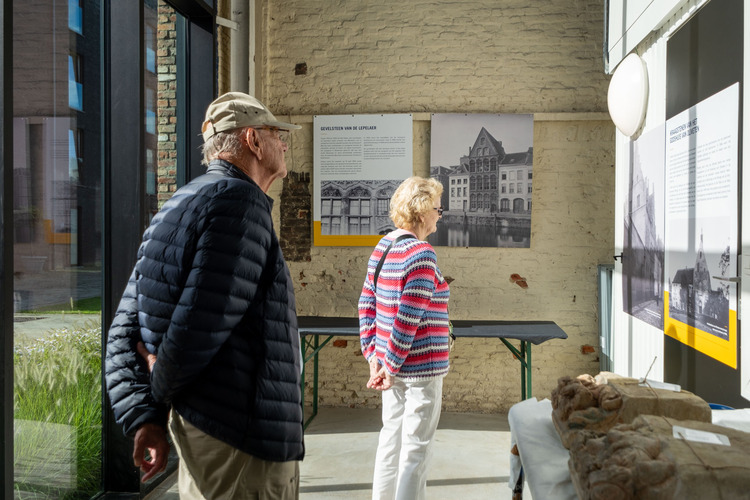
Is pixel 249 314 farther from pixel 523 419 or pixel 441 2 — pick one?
pixel 441 2

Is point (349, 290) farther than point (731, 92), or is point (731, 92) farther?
point (349, 290)

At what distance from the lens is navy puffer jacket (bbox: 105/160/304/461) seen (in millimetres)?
1354

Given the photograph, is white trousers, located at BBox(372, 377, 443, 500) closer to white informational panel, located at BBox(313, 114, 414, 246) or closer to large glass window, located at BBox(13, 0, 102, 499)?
large glass window, located at BBox(13, 0, 102, 499)

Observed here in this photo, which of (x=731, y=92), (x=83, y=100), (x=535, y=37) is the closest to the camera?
(x=731, y=92)

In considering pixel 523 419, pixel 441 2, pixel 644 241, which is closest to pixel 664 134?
pixel 644 241

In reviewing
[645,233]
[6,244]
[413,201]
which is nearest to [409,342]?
[413,201]

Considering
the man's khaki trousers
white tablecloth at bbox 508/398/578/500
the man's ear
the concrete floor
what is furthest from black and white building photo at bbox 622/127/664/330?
the man's khaki trousers

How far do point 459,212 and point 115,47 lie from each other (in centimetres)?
314

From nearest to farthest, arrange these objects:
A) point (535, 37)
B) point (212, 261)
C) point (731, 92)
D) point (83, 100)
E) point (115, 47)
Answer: point (212, 261) < point (731, 92) < point (83, 100) < point (115, 47) < point (535, 37)

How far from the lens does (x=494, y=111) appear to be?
16.9 ft

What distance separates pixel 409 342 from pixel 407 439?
436mm

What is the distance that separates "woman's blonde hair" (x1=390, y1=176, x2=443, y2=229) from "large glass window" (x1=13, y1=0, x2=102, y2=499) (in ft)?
5.55

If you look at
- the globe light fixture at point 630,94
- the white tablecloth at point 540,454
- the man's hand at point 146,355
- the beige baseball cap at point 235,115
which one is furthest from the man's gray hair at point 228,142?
the globe light fixture at point 630,94

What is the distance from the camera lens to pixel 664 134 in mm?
3064
